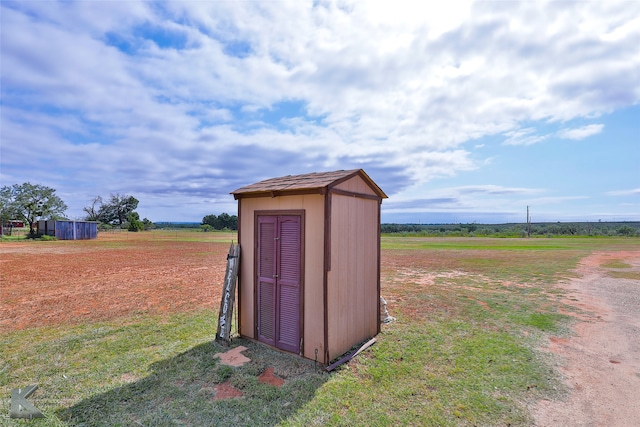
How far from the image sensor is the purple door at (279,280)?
4422 mm

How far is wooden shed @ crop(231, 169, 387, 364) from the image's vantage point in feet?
13.6

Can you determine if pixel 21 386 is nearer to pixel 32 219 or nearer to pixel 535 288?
pixel 535 288

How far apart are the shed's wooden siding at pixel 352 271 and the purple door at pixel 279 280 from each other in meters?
0.54

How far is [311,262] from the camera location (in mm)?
4223

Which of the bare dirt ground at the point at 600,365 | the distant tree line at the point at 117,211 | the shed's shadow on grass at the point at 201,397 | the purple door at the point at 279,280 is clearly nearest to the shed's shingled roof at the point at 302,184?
the purple door at the point at 279,280

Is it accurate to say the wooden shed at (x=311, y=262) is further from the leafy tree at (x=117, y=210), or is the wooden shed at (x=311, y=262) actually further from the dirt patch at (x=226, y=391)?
the leafy tree at (x=117, y=210)

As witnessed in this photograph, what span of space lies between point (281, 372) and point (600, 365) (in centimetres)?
456

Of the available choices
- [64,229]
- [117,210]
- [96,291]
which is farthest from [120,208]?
[96,291]

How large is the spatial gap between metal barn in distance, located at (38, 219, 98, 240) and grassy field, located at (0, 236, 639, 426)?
34052mm

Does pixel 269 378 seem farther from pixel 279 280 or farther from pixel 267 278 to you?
pixel 267 278

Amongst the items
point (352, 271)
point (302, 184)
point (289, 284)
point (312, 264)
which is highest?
point (302, 184)

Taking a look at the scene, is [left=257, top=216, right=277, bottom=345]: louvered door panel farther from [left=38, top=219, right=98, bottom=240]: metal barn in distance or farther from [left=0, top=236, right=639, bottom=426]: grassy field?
[left=38, top=219, right=98, bottom=240]: metal barn in distance

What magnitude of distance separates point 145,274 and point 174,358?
8498 mm

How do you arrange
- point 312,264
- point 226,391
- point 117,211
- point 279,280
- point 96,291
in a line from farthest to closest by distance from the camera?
1. point 117,211
2. point 96,291
3. point 279,280
4. point 312,264
5. point 226,391
